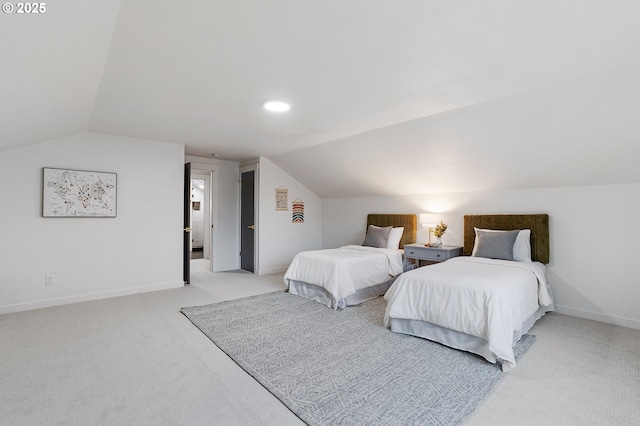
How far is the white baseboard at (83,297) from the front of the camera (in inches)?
154

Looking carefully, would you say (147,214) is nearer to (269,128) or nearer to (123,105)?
(123,105)

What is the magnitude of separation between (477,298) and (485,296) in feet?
0.23

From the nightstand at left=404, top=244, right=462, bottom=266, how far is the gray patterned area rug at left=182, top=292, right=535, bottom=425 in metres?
1.26

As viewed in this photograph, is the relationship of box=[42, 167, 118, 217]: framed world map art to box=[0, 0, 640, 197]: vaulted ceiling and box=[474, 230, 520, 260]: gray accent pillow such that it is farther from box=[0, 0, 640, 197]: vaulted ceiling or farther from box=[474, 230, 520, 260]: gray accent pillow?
box=[474, 230, 520, 260]: gray accent pillow

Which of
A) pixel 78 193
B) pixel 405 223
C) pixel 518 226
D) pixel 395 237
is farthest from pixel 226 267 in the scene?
pixel 518 226

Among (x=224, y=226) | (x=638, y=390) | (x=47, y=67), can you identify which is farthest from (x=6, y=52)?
(x=224, y=226)

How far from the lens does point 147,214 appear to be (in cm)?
490

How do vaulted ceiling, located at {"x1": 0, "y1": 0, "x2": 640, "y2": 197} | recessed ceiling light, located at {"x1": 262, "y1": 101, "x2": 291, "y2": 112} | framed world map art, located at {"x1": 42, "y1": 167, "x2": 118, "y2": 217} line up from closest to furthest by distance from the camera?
vaulted ceiling, located at {"x1": 0, "y1": 0, "x2": 640, "y2": 197}
recessed ceiling light, located at {"x1": 262, "y1": 101, "x2": 291, "y2": 112}
framed world map art, located at {"x1": 42, "y1": 167, "x2": 118, "y2": 217}

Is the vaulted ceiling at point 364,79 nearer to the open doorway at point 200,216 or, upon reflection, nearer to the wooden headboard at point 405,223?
the wooden headboard at point 405,223

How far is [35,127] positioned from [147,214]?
1.87m

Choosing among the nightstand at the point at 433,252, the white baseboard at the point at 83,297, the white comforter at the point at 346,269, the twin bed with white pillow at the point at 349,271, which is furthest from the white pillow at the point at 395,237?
the white baseboard at the point at 83,297

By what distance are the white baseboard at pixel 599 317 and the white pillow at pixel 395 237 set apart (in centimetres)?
231

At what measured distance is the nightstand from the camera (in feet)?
14.9

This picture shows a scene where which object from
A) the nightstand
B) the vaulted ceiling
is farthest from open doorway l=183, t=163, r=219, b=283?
the nightstand
